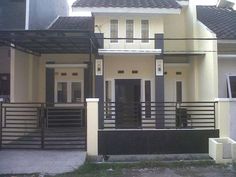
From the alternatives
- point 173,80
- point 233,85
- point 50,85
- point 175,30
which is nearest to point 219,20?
point 175,30

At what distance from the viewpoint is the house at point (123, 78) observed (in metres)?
13.3

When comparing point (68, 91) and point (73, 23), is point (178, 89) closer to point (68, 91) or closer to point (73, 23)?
point (68, 91)

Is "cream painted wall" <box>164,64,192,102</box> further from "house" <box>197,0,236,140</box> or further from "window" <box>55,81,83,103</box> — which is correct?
"window" <box>55,81,83,103</box>

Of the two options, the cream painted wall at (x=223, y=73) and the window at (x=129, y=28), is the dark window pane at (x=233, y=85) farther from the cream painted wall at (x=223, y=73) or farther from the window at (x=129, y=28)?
the window at (x=129, y=28)

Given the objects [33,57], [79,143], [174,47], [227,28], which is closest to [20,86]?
[33,57]

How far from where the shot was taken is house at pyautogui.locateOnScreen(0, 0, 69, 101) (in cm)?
1600

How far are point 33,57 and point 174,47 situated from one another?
7101 mm

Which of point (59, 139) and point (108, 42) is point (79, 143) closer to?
point (59, 139)

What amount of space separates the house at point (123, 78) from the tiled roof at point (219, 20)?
95 cm

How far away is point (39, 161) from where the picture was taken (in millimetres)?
11703

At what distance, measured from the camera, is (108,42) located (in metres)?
17.9

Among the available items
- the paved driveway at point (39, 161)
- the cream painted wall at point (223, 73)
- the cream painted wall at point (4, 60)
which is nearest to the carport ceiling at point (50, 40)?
the cream painted wall at point (4, 60)

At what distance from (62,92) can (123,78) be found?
3416mm

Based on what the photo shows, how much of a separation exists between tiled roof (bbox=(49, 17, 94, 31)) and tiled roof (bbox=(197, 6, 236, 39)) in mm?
6018
